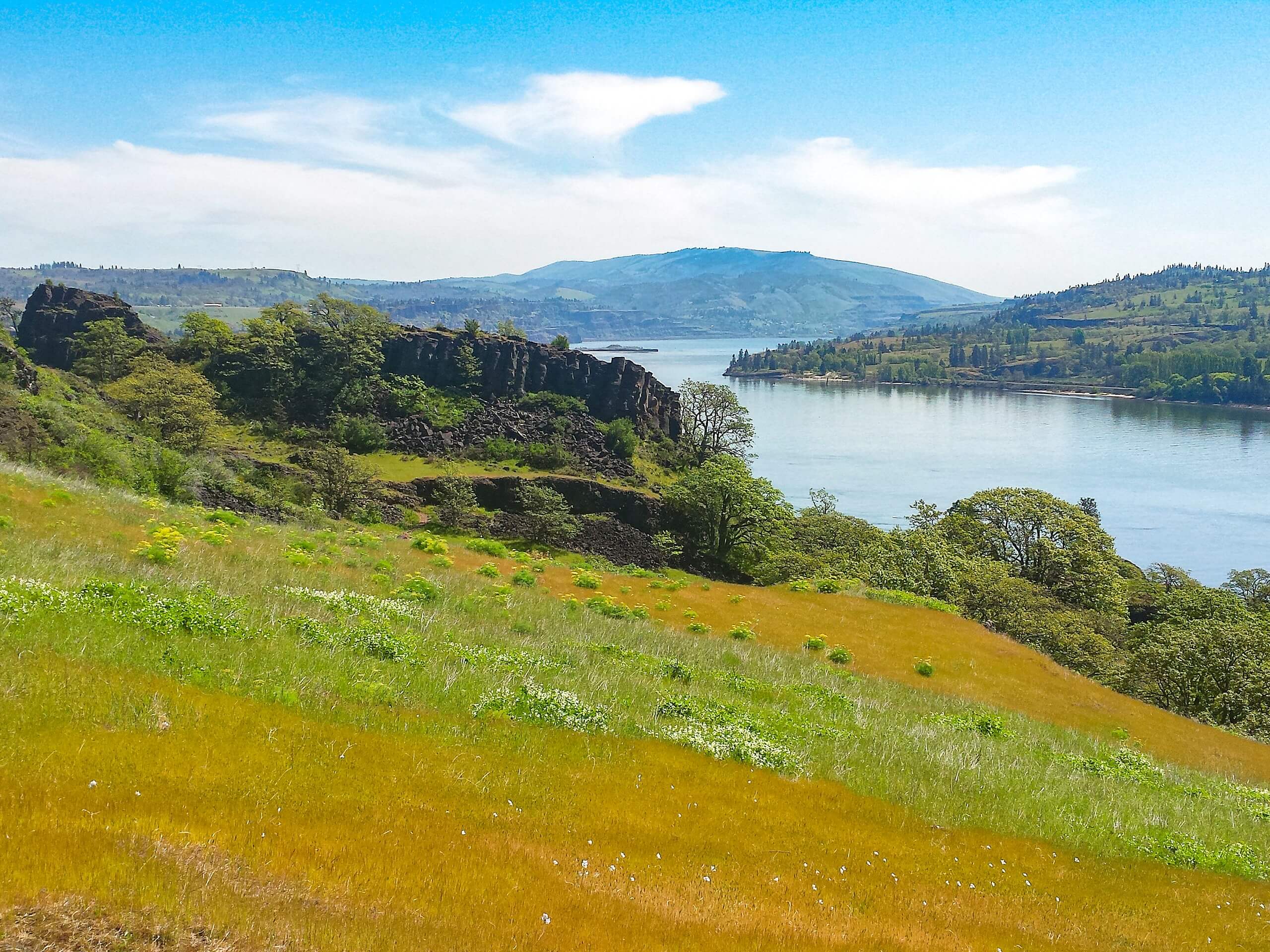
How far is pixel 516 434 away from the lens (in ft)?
264

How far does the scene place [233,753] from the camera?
21.7 ft

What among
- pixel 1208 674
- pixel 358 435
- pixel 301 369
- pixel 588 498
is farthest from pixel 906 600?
pixel 301 369

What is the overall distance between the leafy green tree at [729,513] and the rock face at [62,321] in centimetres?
6319

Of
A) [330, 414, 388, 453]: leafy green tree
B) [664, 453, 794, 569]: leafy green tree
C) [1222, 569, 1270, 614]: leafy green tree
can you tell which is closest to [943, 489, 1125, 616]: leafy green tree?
[1222, 569, 1270, 614]: leafy green tree

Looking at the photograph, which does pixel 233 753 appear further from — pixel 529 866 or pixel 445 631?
pixel 445 631

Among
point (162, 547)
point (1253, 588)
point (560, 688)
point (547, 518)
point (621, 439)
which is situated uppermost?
point (162, 547)

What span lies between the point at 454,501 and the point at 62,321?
60595mm

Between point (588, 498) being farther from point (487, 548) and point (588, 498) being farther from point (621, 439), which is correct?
point (487, 548)

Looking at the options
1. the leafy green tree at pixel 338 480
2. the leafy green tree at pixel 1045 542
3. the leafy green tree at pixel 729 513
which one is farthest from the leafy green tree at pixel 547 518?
the leafy green tree at pixel 1045 542

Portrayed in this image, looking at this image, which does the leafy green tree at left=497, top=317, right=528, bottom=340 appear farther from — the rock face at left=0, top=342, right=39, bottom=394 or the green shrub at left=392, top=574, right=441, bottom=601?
the green shrub at left=392, top=574, right=441, bottom=601

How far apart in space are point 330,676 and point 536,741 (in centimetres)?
274

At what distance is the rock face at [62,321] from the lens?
260ft

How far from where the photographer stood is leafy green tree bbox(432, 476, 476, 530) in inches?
2131

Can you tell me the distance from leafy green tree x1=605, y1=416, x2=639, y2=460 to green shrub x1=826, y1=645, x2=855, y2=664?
60177 mm
